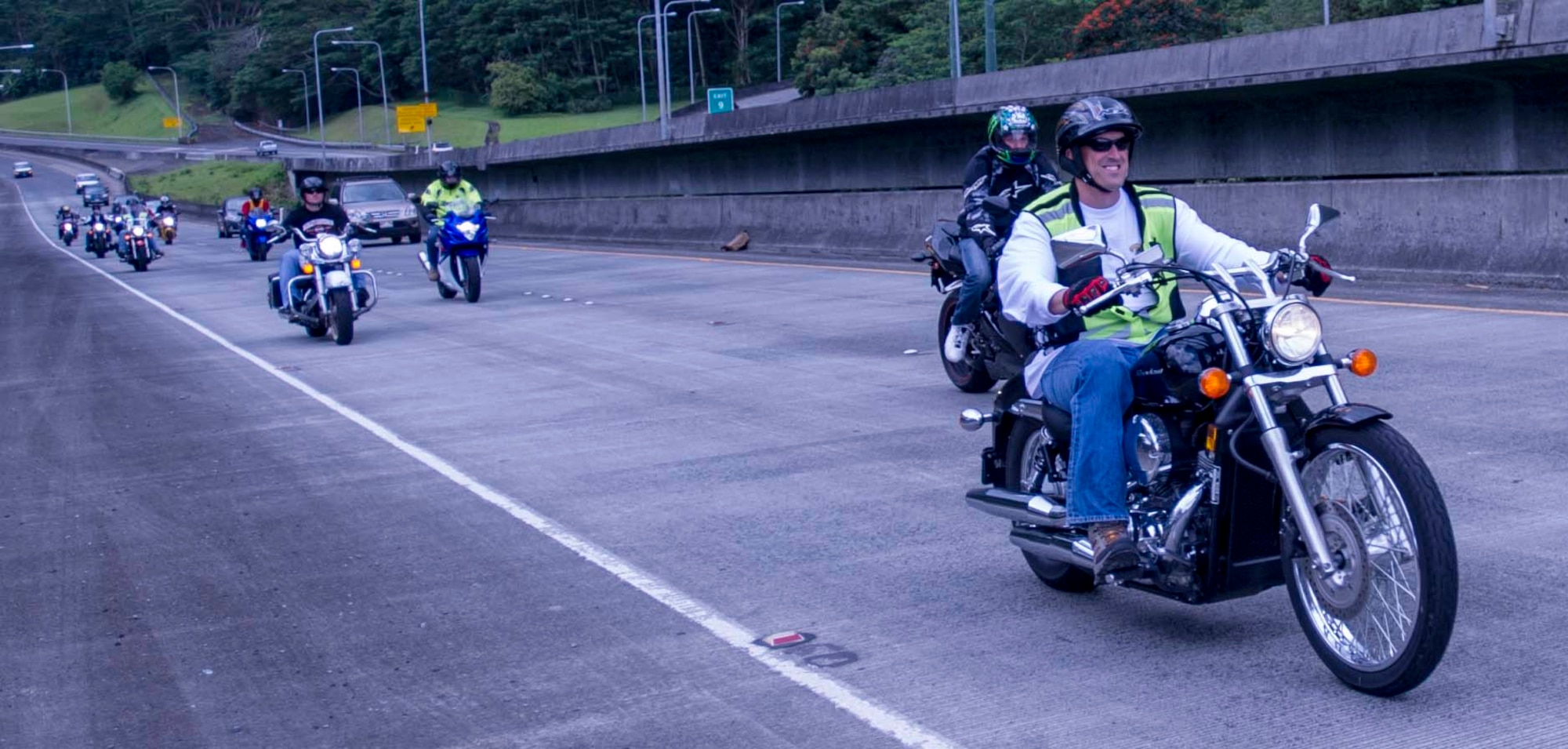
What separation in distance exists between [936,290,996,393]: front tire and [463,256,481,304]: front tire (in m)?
11.2

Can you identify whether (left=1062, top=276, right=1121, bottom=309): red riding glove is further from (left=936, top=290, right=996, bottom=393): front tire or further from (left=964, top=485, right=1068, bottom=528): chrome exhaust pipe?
(left=936, top=290, right=996, bottom=393): front tire

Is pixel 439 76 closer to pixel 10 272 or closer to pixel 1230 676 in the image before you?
pixel 10 272

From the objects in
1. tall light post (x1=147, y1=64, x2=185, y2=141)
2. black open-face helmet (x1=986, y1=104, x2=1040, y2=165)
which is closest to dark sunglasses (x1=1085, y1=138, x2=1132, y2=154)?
black open-face helmet (x1=986, y1=104, x2=1040, y2=165)

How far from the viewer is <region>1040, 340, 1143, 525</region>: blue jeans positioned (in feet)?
18.1

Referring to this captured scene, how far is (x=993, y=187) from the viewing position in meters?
11.0

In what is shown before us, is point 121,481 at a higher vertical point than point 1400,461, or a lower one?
lower

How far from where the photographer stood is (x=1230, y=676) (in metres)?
A: 5.36


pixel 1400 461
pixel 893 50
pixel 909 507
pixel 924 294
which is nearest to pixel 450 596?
pixel 909 507

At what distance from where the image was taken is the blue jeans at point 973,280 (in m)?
10.9

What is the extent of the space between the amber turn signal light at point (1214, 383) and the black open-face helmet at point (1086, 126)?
96cm

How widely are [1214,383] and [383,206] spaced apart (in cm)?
4108

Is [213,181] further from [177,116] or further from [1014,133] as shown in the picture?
[1014,133]

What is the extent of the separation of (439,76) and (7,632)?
11777 cm

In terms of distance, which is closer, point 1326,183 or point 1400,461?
point 1400,461
